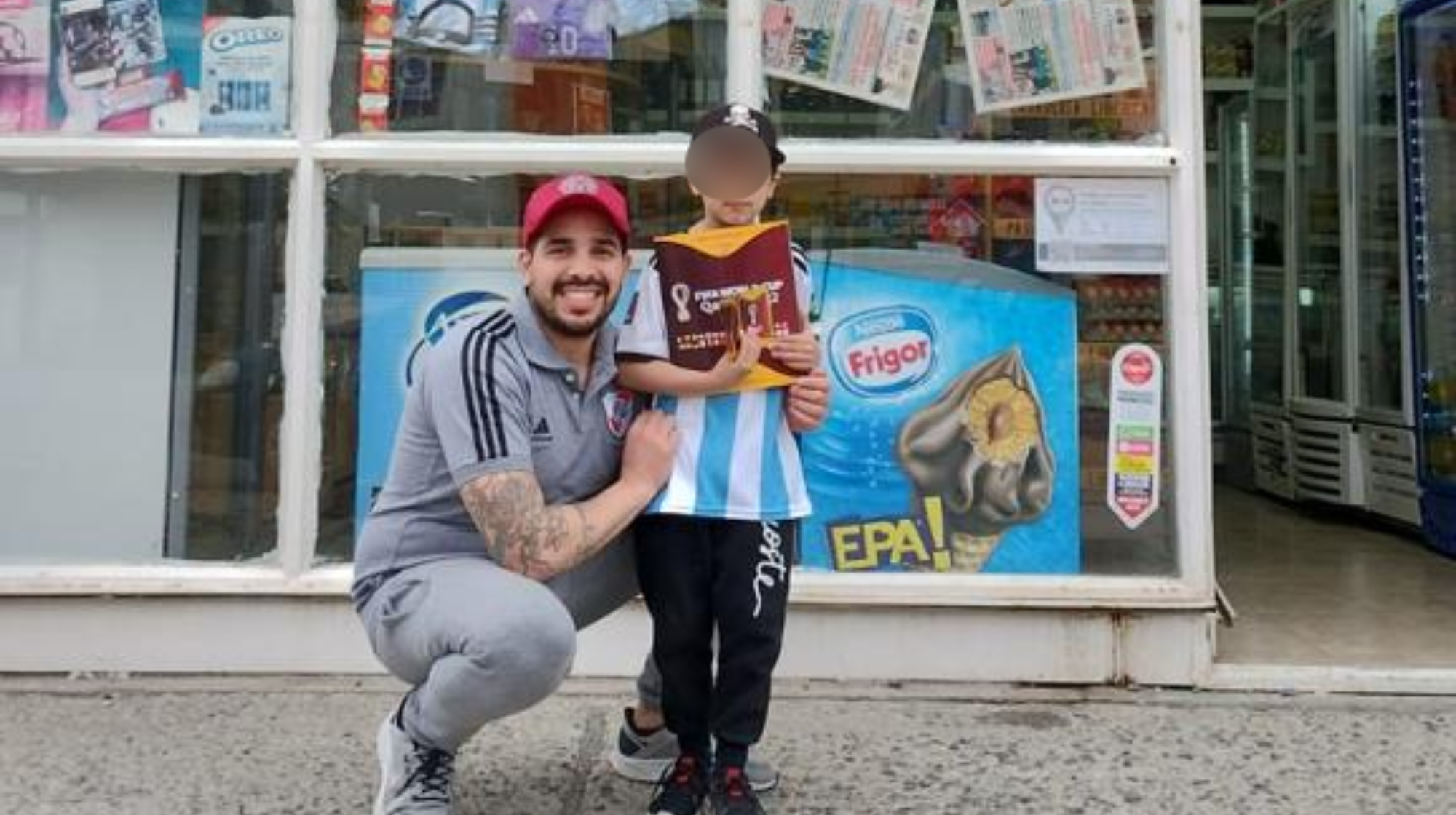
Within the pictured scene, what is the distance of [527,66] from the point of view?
175 inches

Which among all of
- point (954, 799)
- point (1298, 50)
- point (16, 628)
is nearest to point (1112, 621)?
point (954, 799)

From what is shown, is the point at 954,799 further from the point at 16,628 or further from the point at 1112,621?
the point at 16,628

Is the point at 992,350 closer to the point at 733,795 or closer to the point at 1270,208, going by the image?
the point at 733,795

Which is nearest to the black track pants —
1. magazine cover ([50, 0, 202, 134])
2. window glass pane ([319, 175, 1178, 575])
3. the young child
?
the young child

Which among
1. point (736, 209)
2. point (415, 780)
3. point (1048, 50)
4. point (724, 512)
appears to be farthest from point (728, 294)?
point (1048, 50)

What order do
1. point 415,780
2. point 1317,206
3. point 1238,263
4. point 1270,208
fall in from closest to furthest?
point 415,780, point 1317,206, point 1270,208, point 1238,263

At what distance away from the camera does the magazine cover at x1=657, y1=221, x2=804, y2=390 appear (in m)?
2.94

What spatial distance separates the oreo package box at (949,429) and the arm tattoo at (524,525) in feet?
5.28

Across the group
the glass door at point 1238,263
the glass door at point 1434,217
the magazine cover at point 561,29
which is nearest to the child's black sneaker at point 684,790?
the magazine cover at point 561,29

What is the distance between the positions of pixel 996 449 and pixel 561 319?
1868 millimetres

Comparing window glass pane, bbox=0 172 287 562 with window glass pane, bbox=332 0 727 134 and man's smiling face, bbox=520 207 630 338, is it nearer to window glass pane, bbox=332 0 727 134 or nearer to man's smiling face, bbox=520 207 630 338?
window glass pane, bbox=332 0 727 134

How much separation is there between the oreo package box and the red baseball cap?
4.80 feet

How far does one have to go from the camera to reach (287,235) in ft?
14.2

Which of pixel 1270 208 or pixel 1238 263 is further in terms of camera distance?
pixel 1238 263
